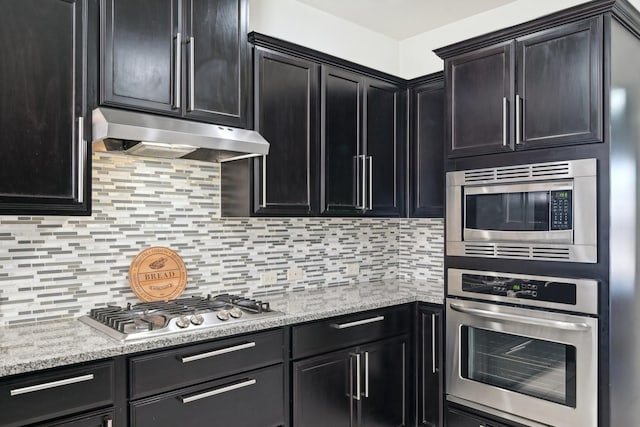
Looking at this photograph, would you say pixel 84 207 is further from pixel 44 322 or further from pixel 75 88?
pixel 44 322

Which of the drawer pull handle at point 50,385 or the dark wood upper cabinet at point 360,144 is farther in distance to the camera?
the dark wood upper cabinet at point 360,144

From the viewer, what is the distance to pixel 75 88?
190 cm

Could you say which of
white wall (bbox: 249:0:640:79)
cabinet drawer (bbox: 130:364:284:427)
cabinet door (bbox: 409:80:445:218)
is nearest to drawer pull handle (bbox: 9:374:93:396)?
cabinet drawer (bbox: 130:364:284:427)

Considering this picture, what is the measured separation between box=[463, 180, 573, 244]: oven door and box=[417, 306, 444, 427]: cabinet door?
1.98 ft

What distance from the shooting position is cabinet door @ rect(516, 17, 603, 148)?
2.19 metres

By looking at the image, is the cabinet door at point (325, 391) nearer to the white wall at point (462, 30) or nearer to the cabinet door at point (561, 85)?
the cabinet door at point (561, 85)

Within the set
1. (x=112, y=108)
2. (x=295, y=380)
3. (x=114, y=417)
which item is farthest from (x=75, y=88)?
(x=295, y=380)

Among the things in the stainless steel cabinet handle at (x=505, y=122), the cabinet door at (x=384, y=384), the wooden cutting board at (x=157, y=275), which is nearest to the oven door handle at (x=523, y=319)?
the cabinet door at (x=384, y=384)

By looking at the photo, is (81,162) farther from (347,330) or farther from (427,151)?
(427,151)

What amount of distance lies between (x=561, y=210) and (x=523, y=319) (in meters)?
0.57

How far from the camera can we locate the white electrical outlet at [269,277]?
117 inches

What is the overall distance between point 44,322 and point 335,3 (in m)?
2.54

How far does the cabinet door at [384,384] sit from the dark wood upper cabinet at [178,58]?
154 cm

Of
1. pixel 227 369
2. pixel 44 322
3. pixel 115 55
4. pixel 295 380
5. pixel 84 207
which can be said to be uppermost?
pixel 115 55
